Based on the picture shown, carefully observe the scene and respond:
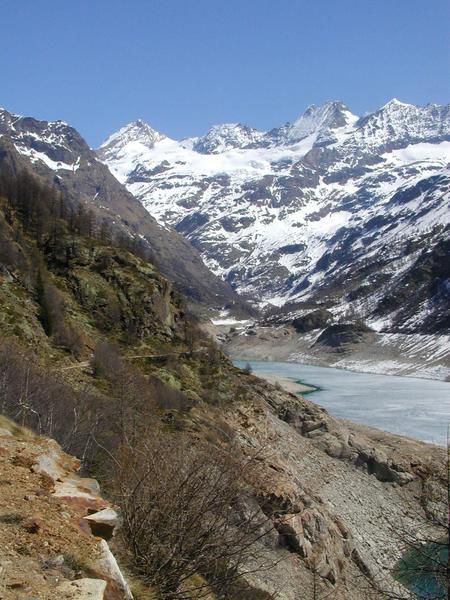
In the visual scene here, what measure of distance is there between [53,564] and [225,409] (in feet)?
128

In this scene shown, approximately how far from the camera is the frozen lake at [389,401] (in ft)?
235

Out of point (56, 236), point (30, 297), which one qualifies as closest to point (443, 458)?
point (30, 297)

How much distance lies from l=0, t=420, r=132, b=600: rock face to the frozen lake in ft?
197

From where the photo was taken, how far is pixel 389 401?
94.0 m

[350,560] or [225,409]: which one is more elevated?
[225,409]

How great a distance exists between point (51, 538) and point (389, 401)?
9321 centimetres

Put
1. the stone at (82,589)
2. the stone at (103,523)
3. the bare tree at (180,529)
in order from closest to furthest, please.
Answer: the stone at (82,589) < the stone at (103,523) < the bare tree at (180,529)

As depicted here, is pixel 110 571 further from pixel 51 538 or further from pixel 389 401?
pixel 389 401

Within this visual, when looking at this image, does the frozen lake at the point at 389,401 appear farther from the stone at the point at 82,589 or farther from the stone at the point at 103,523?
the stone at the point at 82,589

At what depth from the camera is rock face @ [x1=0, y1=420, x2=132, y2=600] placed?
6016 mm

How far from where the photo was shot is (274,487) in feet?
90.1

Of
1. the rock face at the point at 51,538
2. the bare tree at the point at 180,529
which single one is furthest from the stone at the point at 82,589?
the bare tree at the point at 180,529

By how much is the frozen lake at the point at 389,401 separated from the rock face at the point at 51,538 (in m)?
60.1

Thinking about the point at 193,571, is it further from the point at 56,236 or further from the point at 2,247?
the point at 56,236
